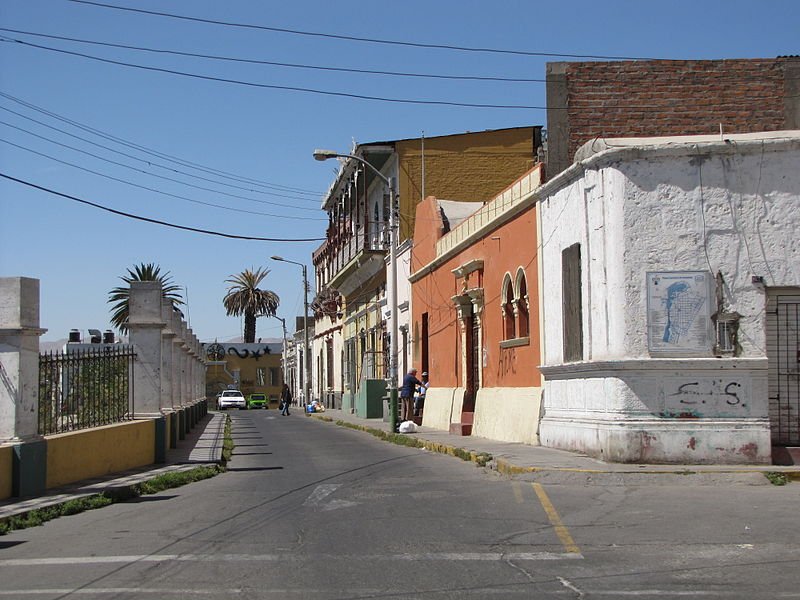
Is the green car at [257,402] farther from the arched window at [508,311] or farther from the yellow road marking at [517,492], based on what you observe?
the yellow road marking at [517,492]

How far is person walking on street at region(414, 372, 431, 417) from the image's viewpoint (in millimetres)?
30953

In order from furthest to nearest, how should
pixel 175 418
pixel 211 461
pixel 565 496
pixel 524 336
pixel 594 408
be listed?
pixel 175 418
pixel 524 336
pixel 211 461
pixel 594 408
pixel 565 496

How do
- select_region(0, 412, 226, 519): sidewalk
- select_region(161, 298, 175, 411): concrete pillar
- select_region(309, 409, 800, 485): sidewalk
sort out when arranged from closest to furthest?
select_region(0, 412, 226, 519): sidewalk < select_region(309, 409, 800, 485): sidewalk < select_region(161, 298, 175, 411): concrete pillar

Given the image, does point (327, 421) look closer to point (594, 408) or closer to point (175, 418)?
point (175, 418)

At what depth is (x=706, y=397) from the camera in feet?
49.7

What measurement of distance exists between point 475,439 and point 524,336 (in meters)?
2.90

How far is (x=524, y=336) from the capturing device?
21.3 meters

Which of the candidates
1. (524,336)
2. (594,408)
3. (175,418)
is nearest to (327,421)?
(175,418)

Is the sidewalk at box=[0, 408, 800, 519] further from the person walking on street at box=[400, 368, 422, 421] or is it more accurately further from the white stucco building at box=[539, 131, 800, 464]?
the person walking on street at box=[400, 368, 422, 421]

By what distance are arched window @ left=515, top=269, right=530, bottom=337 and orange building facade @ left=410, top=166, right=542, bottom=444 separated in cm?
2

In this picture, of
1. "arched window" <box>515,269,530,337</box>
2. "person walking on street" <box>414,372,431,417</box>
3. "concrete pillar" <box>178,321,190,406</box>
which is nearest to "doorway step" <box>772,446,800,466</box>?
"arched window" <box>515,269,530,337</box>

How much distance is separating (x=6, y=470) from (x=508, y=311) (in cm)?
1264

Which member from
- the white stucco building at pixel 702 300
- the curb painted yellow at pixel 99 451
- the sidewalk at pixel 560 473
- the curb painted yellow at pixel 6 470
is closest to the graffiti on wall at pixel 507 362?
the sidewalk at pixel 560 473

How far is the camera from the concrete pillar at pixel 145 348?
18.6 metres
